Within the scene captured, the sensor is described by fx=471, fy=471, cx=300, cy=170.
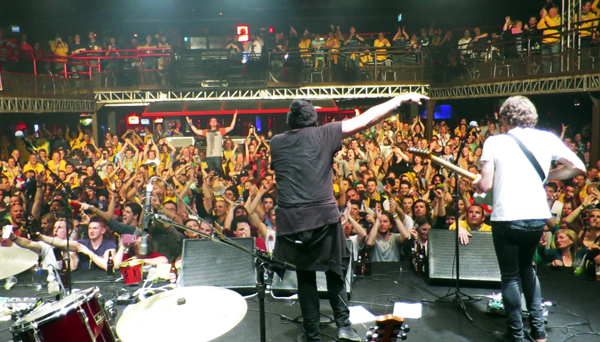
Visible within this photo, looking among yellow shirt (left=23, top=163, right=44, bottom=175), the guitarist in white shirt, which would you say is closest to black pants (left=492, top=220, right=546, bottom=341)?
the guitarist in white shirt

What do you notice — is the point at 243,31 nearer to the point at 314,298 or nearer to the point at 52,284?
the point at 52,284

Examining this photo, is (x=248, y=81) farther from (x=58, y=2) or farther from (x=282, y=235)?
(x=58, y=2)

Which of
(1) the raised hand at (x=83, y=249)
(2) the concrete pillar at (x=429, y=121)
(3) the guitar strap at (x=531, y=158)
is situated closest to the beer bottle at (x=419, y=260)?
(3) the guitar strap at (x=531, y=158)

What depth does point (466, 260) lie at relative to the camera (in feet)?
12.6

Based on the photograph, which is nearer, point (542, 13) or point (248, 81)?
point (248, 81)

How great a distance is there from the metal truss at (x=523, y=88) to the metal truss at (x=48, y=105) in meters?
6.24

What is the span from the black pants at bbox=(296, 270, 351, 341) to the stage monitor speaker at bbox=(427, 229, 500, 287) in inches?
57.9

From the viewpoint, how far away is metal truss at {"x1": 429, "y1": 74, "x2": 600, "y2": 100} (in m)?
7.27

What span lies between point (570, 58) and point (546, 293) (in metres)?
5.20

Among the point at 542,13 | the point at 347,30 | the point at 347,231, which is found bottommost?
the point at 347,231

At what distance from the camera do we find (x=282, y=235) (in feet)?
8.50

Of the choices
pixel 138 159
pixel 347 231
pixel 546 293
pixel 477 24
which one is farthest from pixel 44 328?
pixel 477 24

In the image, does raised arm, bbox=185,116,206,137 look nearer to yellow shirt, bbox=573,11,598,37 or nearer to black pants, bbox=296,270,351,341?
black pants, bbox=296,270,351,341

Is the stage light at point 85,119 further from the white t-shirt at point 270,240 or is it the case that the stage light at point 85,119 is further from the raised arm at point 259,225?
A: the white t-shirt at point 270,240
